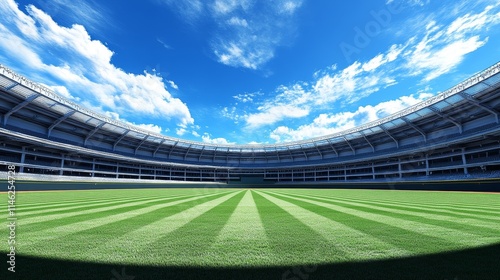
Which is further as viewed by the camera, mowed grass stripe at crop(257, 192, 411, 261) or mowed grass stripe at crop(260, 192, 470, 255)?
mowed grass stripe at crop(260, 192, 470, 255)

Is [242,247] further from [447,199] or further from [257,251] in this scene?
[447,199]

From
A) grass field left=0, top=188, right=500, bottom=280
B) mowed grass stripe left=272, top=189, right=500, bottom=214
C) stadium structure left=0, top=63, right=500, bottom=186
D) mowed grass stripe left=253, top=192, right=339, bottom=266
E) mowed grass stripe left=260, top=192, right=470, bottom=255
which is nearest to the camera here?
grass field left=0, top=188, right=500, bottom=280

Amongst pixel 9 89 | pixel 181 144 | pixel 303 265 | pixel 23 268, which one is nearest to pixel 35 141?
pixel 9 89

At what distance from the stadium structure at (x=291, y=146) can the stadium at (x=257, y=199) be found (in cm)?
30

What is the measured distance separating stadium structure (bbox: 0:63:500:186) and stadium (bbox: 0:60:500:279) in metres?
0.30

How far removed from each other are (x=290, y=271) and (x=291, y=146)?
71.8 m

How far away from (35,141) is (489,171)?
247 feet

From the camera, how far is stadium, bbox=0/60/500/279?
328cm

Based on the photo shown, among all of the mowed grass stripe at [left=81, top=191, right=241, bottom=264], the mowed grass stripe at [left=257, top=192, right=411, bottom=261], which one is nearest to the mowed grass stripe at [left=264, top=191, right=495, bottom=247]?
the mowed grass stripe at [left=257, top=192, right=411, bottom=261]

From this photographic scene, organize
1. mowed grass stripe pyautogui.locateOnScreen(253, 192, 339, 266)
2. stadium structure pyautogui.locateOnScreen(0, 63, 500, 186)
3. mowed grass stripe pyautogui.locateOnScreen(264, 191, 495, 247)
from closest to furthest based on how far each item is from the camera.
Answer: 1. mowed grass stripe pyautogui.locateOnScreen(253, 192, 339, 266)
2. mowed grass stripe pyautogui.locateOnScreen(264, 191, 495, 247)
3. stadium structure pyautogui.locateOnScreen(0, 63, 500, 186)

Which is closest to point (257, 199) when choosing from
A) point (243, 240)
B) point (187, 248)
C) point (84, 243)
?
point (243, 240)

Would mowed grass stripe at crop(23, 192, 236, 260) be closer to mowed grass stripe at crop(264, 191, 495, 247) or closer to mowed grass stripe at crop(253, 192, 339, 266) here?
mowed grass stripe at crop(253, 192, 339, 266)

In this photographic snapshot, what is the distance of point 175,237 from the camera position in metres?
4.63

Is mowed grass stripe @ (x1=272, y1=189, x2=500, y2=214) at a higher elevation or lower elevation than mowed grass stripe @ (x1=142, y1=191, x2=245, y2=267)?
lower
